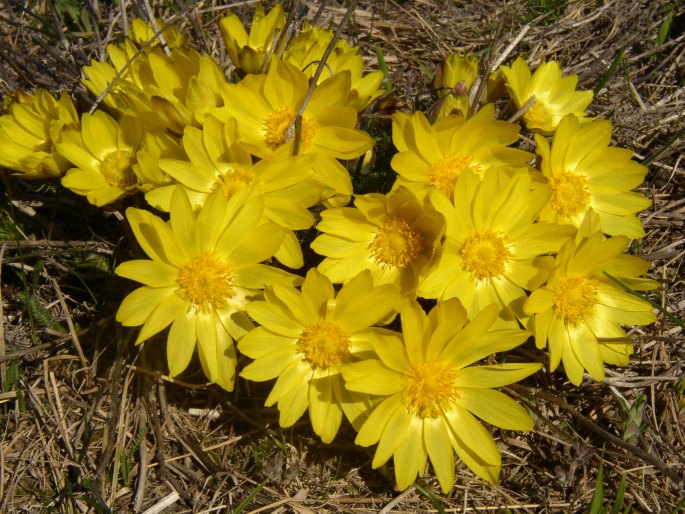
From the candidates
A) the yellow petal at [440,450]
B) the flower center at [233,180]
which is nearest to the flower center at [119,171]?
the flower center at [233,180]

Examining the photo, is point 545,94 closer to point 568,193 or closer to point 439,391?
point 568,193

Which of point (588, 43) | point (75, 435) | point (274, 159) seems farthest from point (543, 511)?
point (588, 43)

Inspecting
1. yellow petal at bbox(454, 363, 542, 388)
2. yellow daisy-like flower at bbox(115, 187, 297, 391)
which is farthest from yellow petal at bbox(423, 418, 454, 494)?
yellow daisy-like flower at bbox(115, 187, 297, 391)

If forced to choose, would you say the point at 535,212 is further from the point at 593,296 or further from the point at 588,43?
the point at 588,43

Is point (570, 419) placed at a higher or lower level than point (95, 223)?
higher

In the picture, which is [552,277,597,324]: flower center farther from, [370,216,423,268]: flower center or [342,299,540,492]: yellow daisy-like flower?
[370,216,423,268]: flower center

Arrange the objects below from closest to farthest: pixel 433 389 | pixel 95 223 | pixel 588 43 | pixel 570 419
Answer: pixel 433 389
pixel 570 419
pixel 95 223
pixel 588 43

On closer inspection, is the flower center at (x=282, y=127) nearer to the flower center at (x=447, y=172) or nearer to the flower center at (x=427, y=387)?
the flower center at (x=447, y=172)
